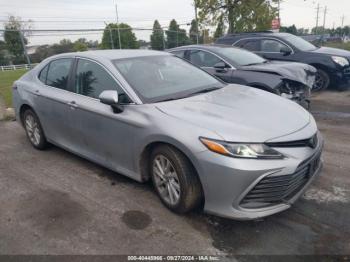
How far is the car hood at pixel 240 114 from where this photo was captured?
8.90 ft

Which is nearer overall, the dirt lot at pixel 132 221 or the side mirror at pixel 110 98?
the dirt lot at pixel 132 221

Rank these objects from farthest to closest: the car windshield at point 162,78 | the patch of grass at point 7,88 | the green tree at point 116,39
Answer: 1. the green tree at point 116,39
2. the patch of grass at point 7,88
3. the car windshield at point 162,78

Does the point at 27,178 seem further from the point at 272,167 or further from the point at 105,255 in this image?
the point at 272,167

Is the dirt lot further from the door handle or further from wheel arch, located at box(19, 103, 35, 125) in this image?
wheel arch, located at box(19, 103, 35, 125)

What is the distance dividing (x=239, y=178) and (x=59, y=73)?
3052mm

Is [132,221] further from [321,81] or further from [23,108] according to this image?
[321,81]

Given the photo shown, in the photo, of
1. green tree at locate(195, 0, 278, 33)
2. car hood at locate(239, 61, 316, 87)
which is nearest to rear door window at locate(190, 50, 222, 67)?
car hood at locate(239, 61, 316, 87)

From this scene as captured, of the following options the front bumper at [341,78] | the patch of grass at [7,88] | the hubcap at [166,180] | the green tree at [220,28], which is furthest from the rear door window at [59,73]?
the green tree at [220,28]

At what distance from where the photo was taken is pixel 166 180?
311 cm

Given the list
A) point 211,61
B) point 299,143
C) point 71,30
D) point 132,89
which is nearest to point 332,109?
point 211,61

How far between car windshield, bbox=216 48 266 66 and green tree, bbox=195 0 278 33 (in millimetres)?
10383

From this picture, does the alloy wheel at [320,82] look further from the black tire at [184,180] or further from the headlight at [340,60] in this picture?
the black tire at [184,180]

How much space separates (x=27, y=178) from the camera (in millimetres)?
4156

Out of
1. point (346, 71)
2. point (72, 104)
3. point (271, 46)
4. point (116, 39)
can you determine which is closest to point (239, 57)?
point (271, 46)
